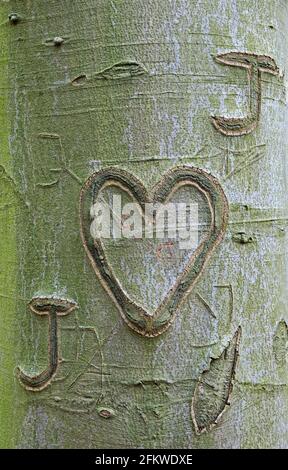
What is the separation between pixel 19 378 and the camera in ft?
3.04

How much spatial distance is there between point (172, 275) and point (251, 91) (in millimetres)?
273

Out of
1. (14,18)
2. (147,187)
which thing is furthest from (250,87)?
(14,18)

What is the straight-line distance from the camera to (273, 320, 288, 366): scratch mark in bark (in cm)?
93

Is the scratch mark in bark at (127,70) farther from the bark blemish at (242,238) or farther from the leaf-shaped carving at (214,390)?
the leaf-shaped carving at (214,390)

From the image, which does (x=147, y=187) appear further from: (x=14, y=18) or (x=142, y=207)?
(x=14, y=18)

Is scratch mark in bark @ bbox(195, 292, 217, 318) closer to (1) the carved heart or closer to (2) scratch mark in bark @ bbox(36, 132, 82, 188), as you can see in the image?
(1) the carved heart

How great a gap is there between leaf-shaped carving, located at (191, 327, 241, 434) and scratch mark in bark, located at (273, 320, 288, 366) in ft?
0.22

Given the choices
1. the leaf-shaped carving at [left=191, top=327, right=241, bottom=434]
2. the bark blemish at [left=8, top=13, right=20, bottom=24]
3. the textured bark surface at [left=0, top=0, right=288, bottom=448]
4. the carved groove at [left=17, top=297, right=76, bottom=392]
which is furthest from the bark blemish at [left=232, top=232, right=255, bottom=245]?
the bark blemish at [left=8, top=13, right=20, bottom=24]

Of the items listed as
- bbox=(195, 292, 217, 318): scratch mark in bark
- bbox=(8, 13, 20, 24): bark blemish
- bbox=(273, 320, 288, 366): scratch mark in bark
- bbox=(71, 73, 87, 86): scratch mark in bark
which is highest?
bbox=(8, 13, 20, 24): bark blemish

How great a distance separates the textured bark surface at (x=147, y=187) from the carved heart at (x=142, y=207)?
0.4 inches

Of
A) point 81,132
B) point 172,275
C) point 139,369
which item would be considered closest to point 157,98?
point 81,132

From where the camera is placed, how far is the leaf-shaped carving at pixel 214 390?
874 millimetres

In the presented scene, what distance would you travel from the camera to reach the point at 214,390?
34.8 inches
